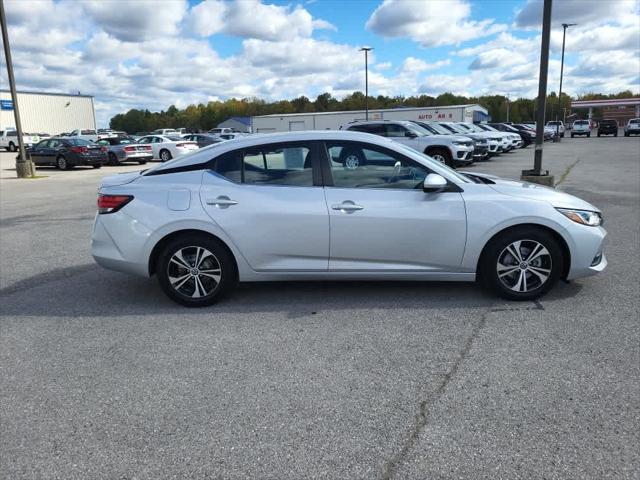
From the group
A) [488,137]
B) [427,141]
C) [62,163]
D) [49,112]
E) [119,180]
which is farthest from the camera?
[49,112]

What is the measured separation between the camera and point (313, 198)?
185 inches

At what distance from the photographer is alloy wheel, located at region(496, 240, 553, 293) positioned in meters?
4.73

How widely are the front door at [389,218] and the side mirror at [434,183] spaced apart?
84mm

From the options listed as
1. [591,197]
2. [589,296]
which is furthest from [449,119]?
[589,296]

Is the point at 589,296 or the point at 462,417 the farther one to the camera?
the point at 589,296

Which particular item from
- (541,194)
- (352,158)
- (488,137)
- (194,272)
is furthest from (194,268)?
(488,137)

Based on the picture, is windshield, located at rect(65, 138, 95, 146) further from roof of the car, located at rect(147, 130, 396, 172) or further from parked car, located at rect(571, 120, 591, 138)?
parked car, located at rect(571, 120, 591, 138)

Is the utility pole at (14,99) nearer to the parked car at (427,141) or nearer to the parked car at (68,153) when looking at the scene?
the parked car at (68,153)

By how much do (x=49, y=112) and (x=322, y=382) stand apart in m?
74.0

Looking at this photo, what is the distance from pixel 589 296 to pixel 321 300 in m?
2.49

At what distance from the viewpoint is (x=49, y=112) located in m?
66.9

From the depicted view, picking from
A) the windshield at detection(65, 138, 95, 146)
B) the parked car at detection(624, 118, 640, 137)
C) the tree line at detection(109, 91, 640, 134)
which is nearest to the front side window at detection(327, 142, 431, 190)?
the windshield at detection(65, 138, 95, 146)

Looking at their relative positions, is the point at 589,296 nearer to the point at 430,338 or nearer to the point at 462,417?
the point at 430,338

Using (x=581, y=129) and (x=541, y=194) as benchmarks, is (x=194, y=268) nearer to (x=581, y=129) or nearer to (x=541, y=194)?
(x=541, y=194)
